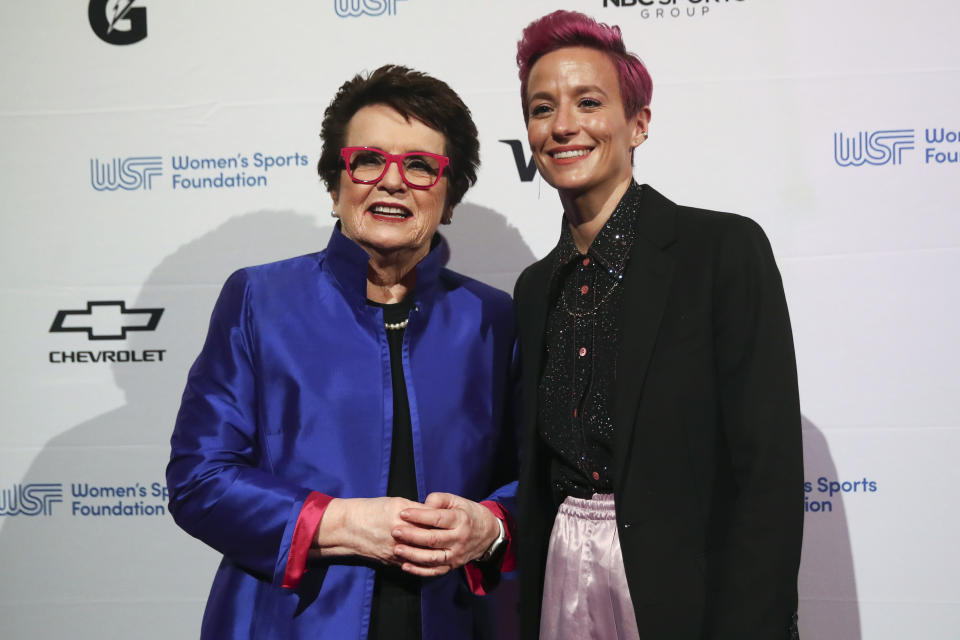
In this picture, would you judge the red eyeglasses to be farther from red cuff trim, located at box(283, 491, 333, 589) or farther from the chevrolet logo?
the chevrolet logo

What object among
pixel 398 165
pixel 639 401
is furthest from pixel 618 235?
pixel 398 165

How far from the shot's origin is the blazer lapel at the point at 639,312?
152cm

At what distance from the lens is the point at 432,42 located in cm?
269

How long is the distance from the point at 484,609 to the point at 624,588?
18.4 inches

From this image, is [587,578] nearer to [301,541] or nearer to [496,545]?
[496,545]

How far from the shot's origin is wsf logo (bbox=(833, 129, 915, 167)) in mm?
2570

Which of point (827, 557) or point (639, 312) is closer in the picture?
point (639, 312)

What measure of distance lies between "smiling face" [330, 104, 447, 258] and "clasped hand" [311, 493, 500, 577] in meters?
0.59

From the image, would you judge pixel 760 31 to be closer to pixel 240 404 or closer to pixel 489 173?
pixel 489 173

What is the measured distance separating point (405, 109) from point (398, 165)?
5.7 inches

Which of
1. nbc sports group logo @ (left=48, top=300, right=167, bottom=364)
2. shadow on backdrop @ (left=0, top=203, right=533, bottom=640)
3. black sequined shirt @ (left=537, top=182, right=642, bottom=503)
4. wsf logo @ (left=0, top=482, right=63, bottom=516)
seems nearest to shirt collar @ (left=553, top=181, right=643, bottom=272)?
black sequined shirt @ (left=537, top=182, right=642, bottom=503)

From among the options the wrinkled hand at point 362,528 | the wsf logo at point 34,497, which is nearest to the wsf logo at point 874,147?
the wrinkled hand at point 362,528

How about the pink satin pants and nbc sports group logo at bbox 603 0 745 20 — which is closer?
the pink satin pants

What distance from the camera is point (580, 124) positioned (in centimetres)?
171
